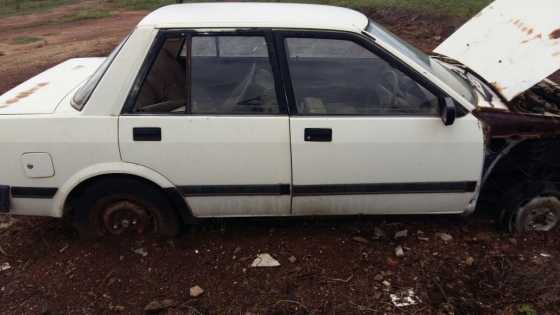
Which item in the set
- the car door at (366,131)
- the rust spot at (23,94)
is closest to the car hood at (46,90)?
the rust spot at (23,94)

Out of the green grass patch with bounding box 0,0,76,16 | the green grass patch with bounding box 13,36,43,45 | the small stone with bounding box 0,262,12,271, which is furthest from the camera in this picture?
the green grass patch with bounding box 0,0,76,16

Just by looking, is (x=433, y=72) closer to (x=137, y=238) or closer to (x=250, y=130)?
(x=250, y=130)

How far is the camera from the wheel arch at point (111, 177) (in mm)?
3018

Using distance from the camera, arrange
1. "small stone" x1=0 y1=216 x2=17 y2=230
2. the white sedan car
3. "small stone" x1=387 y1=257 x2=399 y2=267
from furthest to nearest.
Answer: "small stone" x1=0 y1=216 x2=17 y2=230
"small stone" x1=387 y1=257 x2=399 y2=267
the white sedan car

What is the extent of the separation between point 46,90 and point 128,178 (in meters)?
1.01

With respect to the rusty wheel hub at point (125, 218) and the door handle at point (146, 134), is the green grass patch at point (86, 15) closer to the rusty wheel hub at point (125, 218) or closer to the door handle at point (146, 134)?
the rusty wheel hub at point (125, 218)

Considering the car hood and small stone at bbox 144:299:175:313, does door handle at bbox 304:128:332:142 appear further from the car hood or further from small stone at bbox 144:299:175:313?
the car hood

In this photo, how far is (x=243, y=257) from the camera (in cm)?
330

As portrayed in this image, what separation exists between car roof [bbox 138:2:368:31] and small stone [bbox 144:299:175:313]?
1.68m

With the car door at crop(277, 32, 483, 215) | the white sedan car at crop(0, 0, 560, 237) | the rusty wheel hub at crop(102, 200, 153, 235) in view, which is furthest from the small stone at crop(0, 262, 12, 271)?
the car door at crop(277, 32, 483, 215)

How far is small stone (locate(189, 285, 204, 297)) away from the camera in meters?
2.98

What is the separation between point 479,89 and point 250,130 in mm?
1651

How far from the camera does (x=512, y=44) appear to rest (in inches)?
136

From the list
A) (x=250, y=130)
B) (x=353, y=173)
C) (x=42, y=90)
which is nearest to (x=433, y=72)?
(x=353, y=173)
